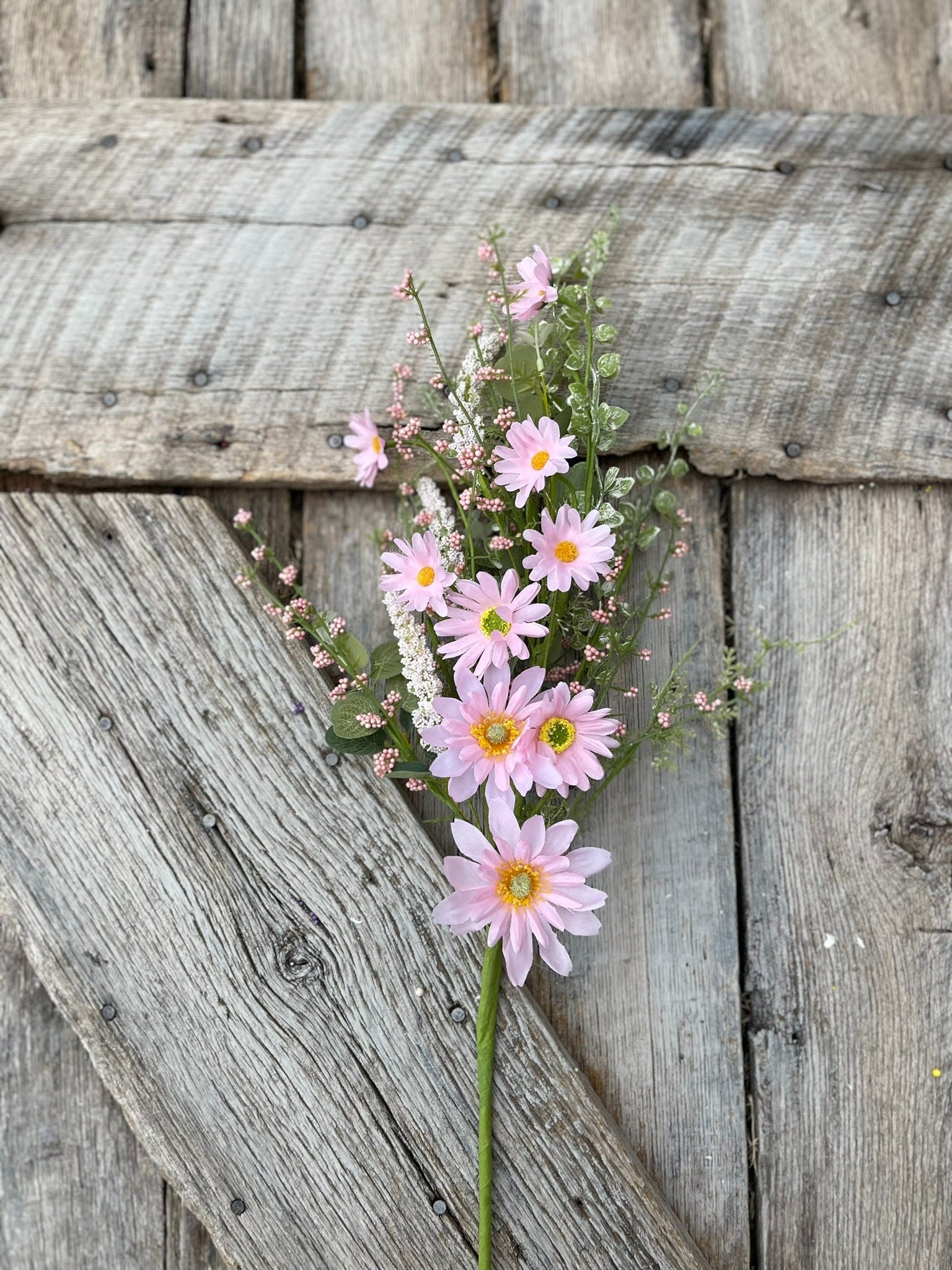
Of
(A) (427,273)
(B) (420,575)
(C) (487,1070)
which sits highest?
(A) (427,273)

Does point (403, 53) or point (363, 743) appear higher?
point (403, 53)

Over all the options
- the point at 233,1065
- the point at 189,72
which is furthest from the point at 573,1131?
the point at 189,72

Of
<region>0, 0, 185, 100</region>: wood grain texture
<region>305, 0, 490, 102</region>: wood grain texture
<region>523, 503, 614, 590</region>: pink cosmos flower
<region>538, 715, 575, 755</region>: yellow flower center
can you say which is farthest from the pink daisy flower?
<region>0, 0, 185, 100</region>: wood grain texture

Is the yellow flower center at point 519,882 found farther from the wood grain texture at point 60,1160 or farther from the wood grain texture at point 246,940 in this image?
the wood grain texture at point 60,1160

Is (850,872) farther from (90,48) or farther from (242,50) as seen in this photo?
(90,48)

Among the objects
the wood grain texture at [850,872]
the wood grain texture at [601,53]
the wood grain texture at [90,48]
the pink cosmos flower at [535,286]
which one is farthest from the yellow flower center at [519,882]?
the wood grain texture at [90,48]

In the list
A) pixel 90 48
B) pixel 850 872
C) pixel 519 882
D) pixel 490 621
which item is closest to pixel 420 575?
pixel 490 621
